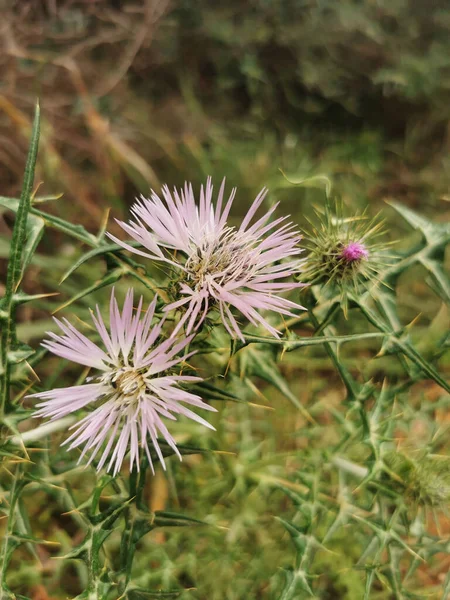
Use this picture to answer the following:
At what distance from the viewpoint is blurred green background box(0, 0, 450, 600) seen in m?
2.23

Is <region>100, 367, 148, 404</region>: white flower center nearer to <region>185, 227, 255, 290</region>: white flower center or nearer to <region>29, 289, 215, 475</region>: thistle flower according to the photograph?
<region>29, 289, 215, 475</region>: thistle flower

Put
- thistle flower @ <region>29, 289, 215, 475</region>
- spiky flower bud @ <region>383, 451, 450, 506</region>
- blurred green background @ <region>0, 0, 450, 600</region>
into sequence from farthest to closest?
blurred green background @ <region>0, 0, 450, 600</region> → spiky flower bud @ <region>383, 451, 450, 506</region> → thistle flower @ <region>29, 289, 215, 475</region>

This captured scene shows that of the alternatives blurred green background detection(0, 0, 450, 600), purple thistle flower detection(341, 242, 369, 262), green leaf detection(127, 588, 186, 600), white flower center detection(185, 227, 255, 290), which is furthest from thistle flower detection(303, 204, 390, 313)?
blurred green background detection(0, 0, 450, 600)

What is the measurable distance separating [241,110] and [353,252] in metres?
2.04

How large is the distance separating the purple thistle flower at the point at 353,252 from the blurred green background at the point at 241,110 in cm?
110

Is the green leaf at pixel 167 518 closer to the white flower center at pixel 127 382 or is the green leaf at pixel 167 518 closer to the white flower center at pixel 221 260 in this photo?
the white flower center at pixel 127 382

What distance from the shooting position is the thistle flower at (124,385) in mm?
839

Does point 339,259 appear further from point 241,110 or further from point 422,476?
point 241,110

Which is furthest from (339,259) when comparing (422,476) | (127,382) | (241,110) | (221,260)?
(241,110)

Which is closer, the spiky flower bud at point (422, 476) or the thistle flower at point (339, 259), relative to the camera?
the thistle flower at point (339, 259)

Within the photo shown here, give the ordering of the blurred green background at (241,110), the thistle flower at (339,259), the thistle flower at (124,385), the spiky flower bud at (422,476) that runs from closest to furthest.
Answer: the thistle flower at (124,385)
the thistle flower at (339,259)
the spiky flower bud at (422,476)
the blurred green background at (241,110)

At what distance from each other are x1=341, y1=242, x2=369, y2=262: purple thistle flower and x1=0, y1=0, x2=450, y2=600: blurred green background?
1096 millimetres

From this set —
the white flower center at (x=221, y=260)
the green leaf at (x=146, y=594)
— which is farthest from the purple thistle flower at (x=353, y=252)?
the green leaf at (x=146, y=594)

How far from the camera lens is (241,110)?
2.74 m
